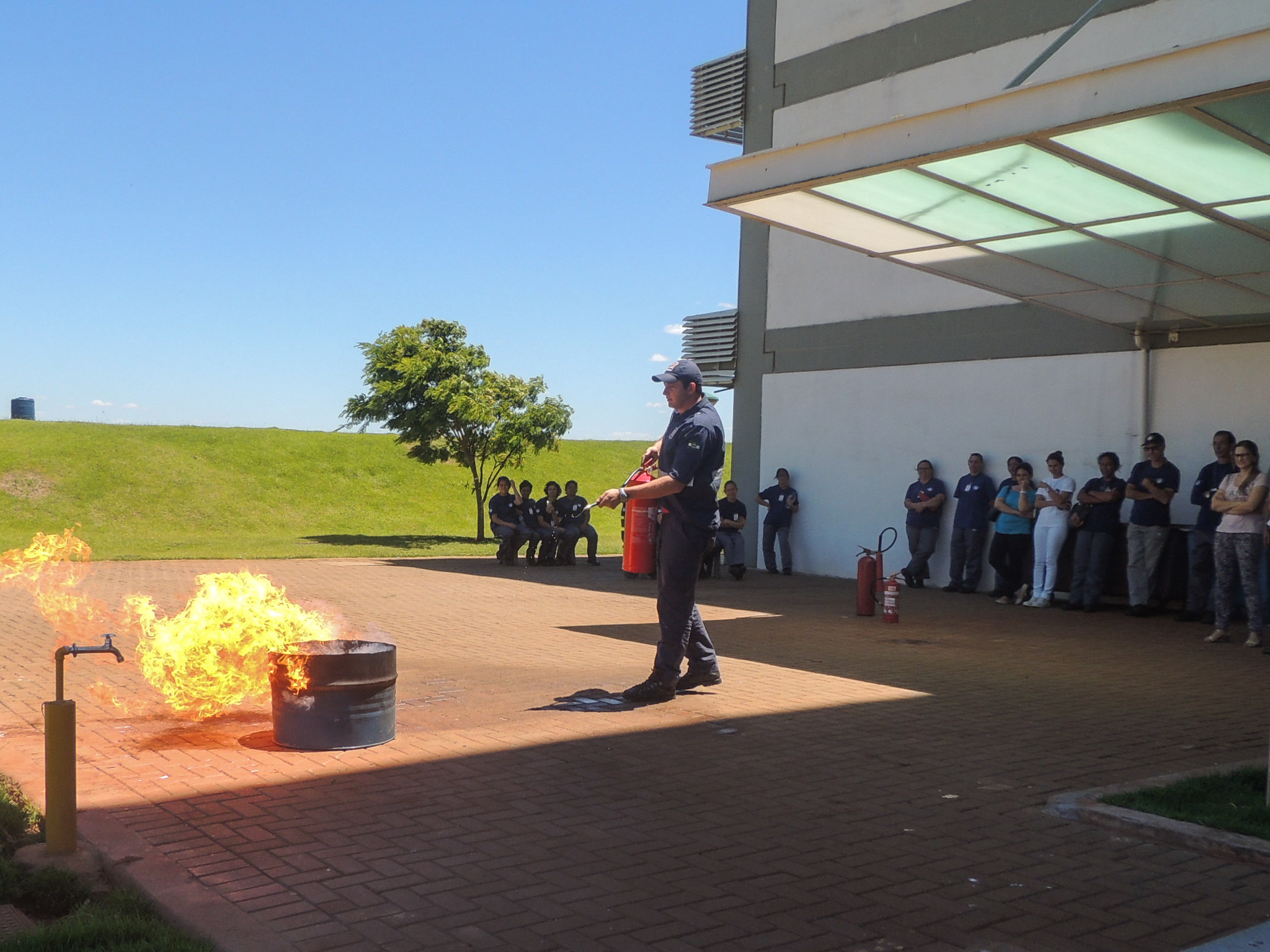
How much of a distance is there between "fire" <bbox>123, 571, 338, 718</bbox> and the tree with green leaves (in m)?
19.7

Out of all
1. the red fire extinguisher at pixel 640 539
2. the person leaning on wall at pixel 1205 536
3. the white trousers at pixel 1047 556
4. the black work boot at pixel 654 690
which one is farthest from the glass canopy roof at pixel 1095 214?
the black work boot at pixel 654 690

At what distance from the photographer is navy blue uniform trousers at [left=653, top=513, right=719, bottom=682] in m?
7.63

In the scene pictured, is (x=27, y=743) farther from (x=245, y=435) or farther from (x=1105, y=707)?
(x=245, y=435)

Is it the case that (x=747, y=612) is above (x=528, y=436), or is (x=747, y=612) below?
below

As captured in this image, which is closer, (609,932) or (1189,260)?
(609,932)

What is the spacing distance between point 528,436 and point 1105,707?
20.7 meters

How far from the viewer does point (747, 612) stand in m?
13.8

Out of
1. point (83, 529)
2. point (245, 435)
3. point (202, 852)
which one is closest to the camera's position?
point (202, 852)

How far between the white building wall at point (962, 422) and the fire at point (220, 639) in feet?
38.0

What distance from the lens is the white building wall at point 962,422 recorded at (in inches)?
565

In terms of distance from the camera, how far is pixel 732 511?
64.0 ft

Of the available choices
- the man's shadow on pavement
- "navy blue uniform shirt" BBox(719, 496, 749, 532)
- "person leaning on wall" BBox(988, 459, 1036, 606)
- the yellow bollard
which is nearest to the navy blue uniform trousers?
the man's shadow on pavement

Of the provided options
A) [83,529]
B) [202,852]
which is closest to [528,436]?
[83,529]

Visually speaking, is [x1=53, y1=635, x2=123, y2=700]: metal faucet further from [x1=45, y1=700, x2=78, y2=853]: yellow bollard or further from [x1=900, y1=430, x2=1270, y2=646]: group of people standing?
[x1=900, y1=430, x2=1270, y2=646]: group of people standing
